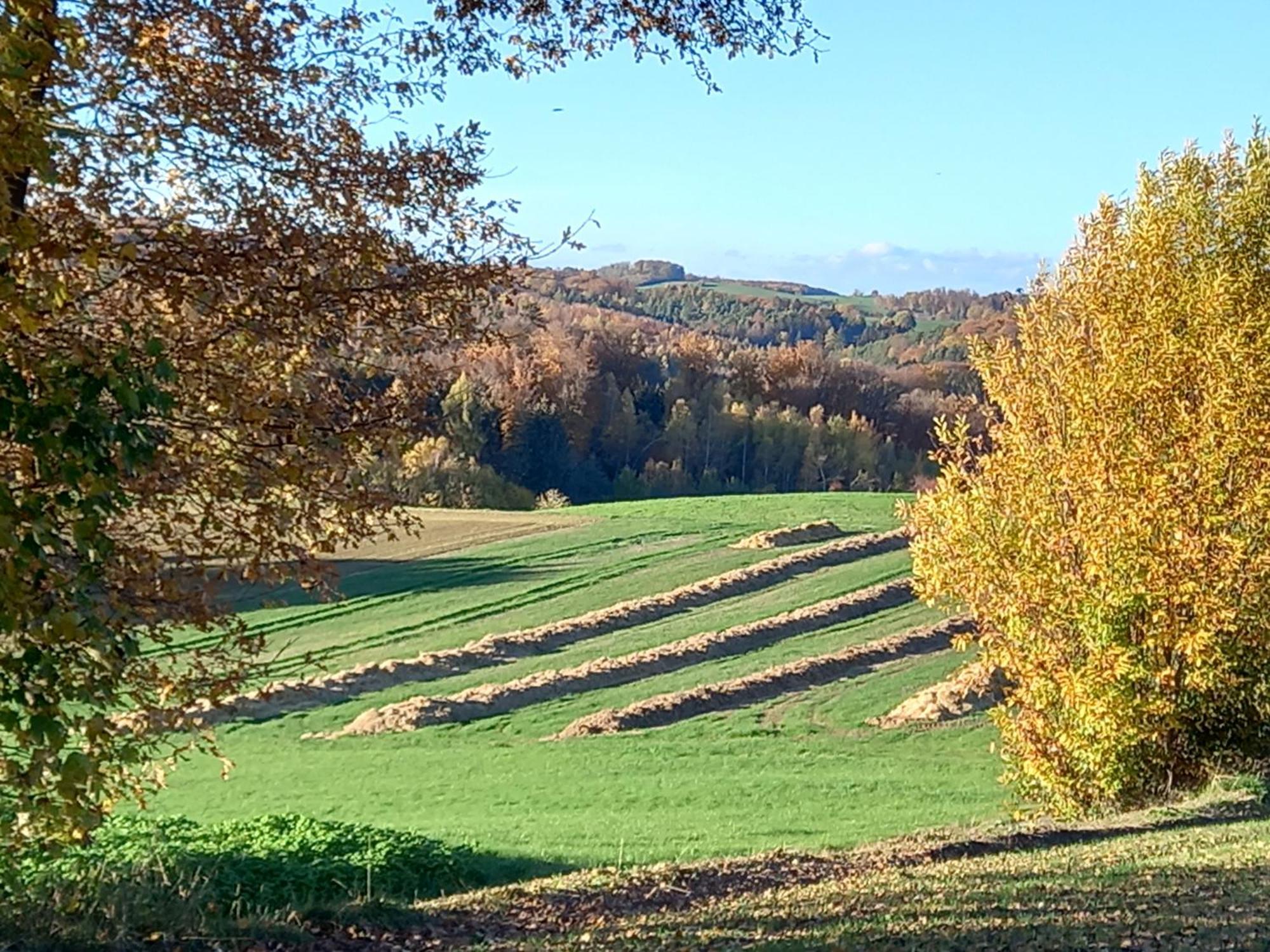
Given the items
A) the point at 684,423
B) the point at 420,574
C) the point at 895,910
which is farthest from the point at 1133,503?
the point at 684,423

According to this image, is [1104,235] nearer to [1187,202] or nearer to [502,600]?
[1187,202]

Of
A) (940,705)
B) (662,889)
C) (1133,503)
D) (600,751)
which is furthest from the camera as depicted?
(940,705)

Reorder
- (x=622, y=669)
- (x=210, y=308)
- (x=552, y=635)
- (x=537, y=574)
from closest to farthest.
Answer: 1. (x=210, y=308)
2. (x=622, y=669)
3. (x=552, y=635)
4. (x=537, y=574)

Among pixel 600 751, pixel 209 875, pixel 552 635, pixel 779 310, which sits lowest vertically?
pixel 600 751

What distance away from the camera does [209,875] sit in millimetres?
8438

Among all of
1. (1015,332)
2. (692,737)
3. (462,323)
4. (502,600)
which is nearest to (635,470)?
(502,600)

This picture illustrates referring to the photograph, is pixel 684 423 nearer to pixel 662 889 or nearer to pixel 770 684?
pixel 770 684

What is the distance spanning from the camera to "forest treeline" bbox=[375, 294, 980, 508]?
75.0 m

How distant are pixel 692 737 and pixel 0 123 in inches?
968

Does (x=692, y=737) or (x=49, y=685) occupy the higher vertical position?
(x=49, y=685)

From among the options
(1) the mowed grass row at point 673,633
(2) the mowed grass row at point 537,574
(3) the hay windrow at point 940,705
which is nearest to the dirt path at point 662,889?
(3) the hay windrow at point 940,705

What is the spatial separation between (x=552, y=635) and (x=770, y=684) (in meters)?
8.08

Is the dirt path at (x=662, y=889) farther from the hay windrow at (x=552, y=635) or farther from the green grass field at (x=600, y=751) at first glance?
the hay windrow at (x=552, y=635)

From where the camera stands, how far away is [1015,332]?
1794 cm
